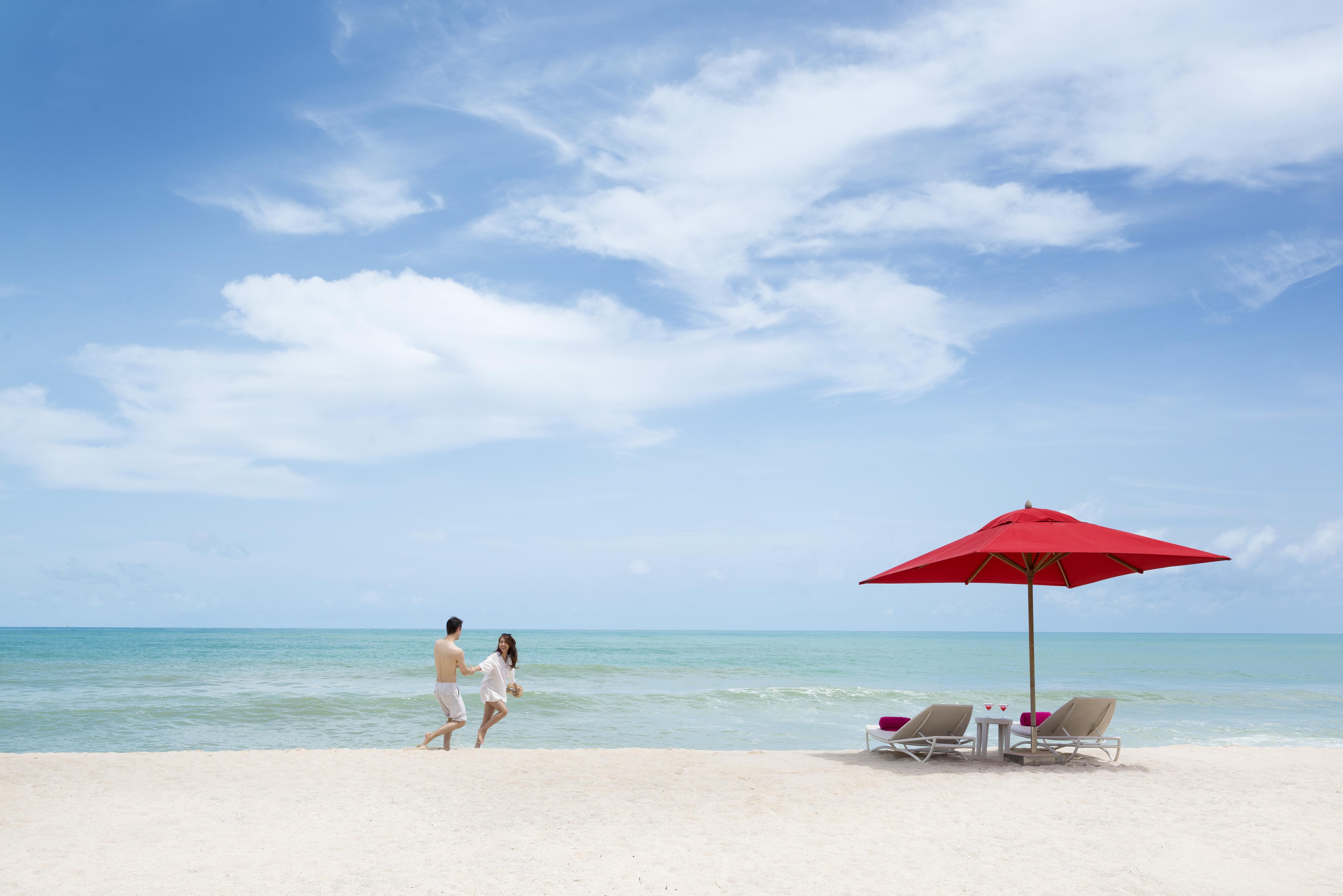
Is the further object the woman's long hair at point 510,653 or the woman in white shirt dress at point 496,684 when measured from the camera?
the woman in white shirt dress at point 496,684

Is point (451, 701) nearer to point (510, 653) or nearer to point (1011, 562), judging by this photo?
point (510, 653)

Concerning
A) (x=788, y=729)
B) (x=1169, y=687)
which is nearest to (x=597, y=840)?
(x=788, y=729)

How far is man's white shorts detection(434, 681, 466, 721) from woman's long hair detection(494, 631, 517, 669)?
24.2 inches

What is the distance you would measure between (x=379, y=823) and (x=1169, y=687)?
91.9 ft

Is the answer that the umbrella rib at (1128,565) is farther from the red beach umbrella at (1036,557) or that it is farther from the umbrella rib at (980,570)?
the umbrella rib at (980,570)

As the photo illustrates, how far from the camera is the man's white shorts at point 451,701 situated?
9.98 meters

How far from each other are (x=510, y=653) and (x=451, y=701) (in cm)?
83

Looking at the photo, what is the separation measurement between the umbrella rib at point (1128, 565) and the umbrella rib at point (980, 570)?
1090mm

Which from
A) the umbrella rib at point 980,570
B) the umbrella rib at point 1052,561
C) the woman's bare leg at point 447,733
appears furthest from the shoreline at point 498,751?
the umbrella rib at point 1052,561

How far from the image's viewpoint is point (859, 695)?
22609 mm

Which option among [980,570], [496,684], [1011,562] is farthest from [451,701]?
[1011,562]

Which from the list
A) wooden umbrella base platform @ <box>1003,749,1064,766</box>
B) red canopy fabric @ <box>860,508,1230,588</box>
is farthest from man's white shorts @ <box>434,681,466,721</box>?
wooden umbrella base platform @ <box>1003,749,1064,766</box>

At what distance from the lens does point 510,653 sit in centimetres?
1036

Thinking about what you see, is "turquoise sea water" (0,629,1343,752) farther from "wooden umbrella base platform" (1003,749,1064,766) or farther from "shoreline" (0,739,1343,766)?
"wooden umbrella base platform" (1003,749,1064,766)
